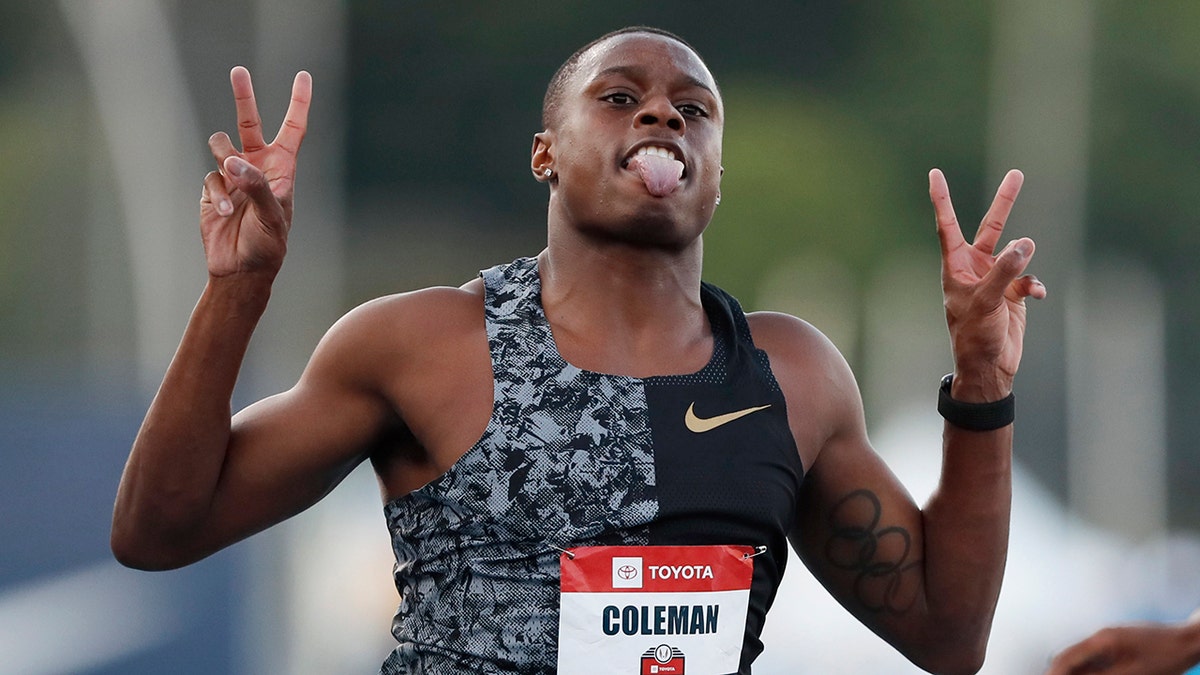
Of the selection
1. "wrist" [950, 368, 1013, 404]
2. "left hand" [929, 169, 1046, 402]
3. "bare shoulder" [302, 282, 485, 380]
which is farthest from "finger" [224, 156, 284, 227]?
"wrist" [950, 368, 1013, 404]

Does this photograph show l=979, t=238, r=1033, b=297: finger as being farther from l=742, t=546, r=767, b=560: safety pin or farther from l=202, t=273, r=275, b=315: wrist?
l=202, t=273, r=275, b=315: wrist

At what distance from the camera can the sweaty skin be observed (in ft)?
7.95

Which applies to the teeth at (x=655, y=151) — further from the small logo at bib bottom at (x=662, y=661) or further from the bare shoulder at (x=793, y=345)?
the small logo at bib bottom at (x=662, y=661)

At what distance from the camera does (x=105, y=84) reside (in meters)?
7.42

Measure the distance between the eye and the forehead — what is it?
0.04 metres

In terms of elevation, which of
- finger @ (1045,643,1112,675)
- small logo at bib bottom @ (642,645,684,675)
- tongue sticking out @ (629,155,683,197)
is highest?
tongue sticking out @ (629,155,683,197)

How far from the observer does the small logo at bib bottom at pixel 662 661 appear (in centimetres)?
246

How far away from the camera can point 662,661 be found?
2.46 m

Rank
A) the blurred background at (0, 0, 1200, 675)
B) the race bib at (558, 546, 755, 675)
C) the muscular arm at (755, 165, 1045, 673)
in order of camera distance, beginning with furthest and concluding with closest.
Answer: the blurred background at (0, 0, 1200, 675) < the muscular arm at (755, 165, 1045, 673) < the race bib at (558, 546, 755, 675)

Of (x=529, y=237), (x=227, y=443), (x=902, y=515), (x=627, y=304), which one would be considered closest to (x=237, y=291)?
(x=227, y=443)

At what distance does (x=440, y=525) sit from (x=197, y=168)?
5149 millimetres

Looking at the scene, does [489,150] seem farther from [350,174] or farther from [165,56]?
[165,56]

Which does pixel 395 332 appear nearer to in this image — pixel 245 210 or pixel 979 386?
pixel 245 210

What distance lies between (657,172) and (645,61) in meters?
0.26
